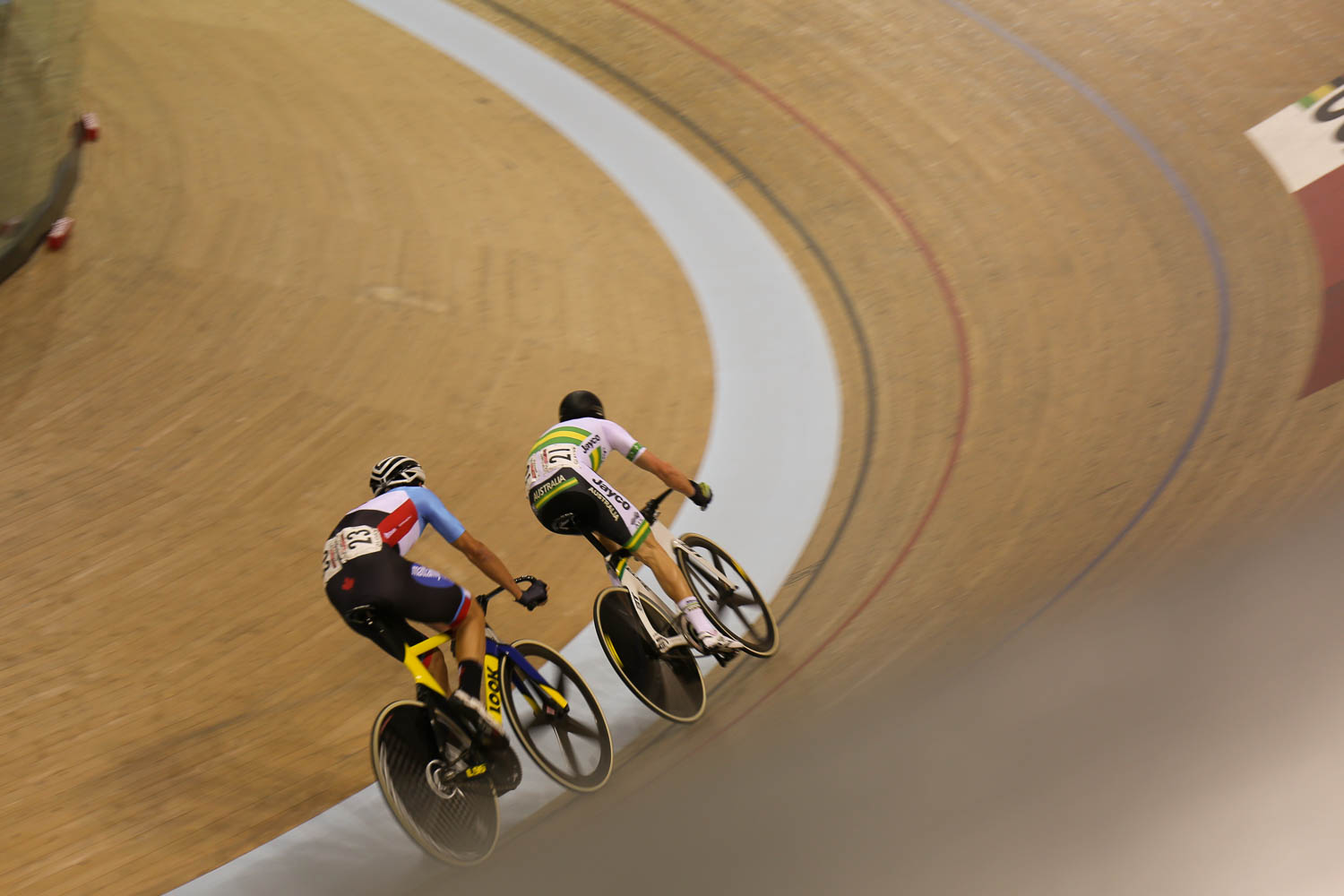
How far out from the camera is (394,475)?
10.2 feet

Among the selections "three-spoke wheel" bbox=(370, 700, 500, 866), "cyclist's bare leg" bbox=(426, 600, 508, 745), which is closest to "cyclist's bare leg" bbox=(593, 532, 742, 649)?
"cyclist's bare leg" bbox=(426, 600, 508, 745)

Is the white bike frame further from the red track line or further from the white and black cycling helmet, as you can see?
the white and black cycling helmet

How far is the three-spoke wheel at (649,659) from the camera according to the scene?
10.8 ft

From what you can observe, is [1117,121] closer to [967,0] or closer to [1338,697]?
[967,0]

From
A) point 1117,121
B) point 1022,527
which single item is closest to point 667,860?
point 1022,527

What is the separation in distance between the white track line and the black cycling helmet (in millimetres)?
887

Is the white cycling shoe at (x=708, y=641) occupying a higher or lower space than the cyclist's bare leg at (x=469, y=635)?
higher

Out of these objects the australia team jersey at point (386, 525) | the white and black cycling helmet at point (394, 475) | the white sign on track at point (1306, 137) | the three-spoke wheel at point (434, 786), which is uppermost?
the white sign on track at point (1306, 137)

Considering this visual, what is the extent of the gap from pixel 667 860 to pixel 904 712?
35.2 inches

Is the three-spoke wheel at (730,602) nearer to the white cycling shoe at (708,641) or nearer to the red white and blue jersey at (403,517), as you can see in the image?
the white cycling shoe at (708,641)

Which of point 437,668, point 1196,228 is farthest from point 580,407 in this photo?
point 1196,228

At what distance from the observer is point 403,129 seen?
22.2 feet

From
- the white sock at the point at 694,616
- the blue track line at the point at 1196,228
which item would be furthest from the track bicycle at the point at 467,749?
the blue track line at the point at 1196,228

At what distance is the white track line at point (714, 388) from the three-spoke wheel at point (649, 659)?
19 centimetres
